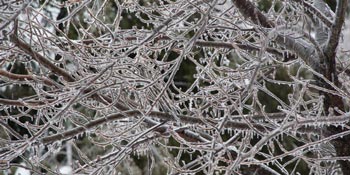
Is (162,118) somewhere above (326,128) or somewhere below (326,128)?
above

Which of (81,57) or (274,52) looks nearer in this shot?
(81,57)

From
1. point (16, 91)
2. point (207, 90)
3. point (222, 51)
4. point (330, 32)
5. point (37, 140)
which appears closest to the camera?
point (37, 140)

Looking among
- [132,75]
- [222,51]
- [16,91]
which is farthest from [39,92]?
[16,91]

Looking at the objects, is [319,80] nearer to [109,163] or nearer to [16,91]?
[109,163]

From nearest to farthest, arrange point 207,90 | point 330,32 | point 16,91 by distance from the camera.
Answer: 1. point 330,32
2. point 207,90
3. point 16,91

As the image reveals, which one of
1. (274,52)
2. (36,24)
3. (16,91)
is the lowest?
(16,91)

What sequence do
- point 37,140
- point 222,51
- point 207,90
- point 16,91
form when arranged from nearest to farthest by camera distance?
1. point 37,140
2. point 207,90
3. point 222,51
4. point 16,91

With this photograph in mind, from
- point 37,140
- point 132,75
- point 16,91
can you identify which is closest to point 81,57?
point 132,75

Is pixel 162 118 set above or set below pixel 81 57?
below

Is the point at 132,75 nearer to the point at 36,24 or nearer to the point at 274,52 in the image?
the point at 36,24
